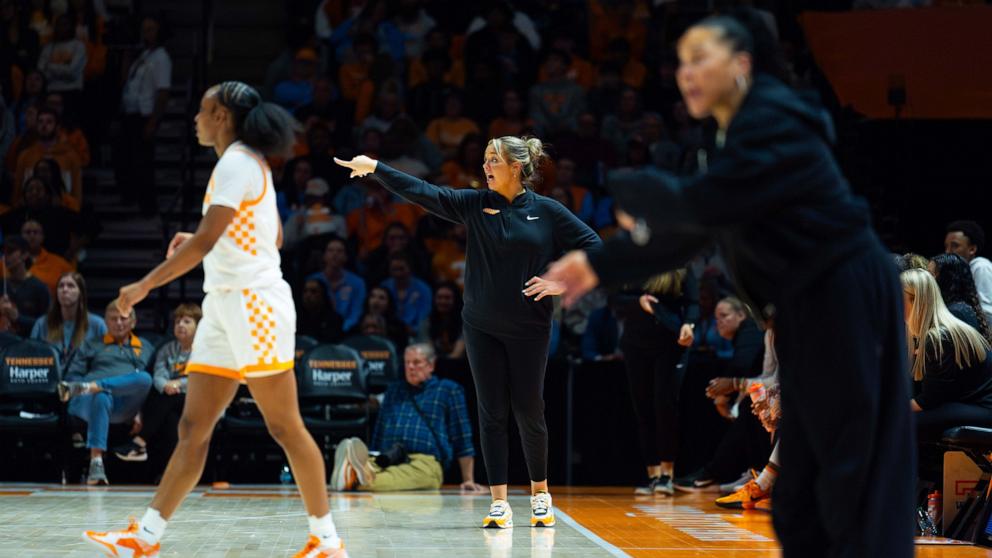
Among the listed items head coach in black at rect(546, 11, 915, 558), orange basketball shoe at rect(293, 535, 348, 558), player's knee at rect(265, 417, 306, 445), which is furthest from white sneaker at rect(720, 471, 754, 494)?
head coach in black at rect(546, 11, 915, 558)

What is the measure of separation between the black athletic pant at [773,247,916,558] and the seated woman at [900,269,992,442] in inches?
135

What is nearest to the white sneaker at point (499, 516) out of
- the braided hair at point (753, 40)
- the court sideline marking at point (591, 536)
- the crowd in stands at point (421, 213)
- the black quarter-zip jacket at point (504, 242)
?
the court sideline marking at point (591, 536)

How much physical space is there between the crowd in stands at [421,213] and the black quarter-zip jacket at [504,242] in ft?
1.18

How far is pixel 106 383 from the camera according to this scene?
9.00 metres

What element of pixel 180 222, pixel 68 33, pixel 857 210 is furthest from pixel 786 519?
pixel 68 33

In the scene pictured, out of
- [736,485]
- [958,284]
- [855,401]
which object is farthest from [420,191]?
[736,485]

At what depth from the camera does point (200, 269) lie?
12.0 meters

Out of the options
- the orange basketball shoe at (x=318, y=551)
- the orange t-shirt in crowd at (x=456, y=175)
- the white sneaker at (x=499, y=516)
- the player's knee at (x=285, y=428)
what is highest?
the orange t-shirt in crowd at (x=456, y=175)

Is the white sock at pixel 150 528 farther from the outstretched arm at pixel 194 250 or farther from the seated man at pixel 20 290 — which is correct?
the seated man at pixel 20 290

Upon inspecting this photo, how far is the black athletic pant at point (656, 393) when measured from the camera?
851 cm

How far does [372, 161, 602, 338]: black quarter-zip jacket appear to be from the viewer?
6.00 meters

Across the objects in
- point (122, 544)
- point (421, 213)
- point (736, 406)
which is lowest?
point (122, 544)

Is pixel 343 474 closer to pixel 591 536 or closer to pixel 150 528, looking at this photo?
pixel 591 536

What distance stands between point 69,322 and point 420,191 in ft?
14.9
